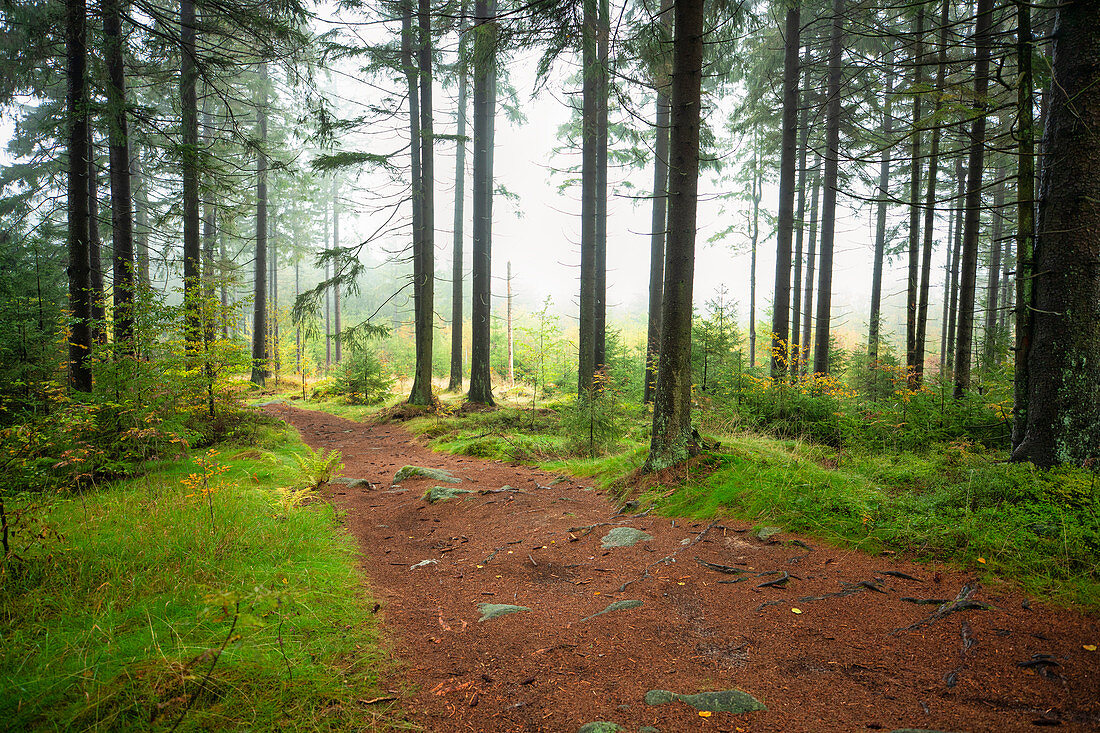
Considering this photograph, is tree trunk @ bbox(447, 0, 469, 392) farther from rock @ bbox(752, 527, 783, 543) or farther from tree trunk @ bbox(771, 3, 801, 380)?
rock @ bbox(752, 527, 783, 543)

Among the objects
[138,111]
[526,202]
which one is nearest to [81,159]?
[138,111]

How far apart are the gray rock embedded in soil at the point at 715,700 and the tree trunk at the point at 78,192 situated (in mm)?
8517

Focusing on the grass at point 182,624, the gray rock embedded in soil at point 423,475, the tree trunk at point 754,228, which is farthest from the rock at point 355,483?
the tree trunk at point 754,228

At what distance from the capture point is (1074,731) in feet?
5.31

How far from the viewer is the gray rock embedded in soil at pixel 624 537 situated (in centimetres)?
412

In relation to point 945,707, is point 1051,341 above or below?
above

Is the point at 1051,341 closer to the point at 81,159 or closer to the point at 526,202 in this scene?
the point at 81,159

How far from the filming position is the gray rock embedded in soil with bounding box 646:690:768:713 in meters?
2.03

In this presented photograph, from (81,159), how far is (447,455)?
737 centimetres

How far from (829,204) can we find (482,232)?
10.9 m

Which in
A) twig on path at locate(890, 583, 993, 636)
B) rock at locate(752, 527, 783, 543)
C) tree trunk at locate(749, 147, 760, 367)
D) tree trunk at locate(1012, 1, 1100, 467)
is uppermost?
tree trunk at locate(749, 147, 760, 367)

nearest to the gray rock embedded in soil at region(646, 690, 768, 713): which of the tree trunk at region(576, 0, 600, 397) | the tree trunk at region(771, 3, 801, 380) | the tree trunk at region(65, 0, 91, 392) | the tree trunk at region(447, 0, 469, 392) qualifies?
the tree trunk at region(65, 0, 91, 392)

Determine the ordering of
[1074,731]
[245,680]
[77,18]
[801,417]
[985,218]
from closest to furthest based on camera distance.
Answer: [1074,731] → [245,680] → [77,18] → [801,417] → [985,218]

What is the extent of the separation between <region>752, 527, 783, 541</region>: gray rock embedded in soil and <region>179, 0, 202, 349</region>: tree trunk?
8.26 metres
